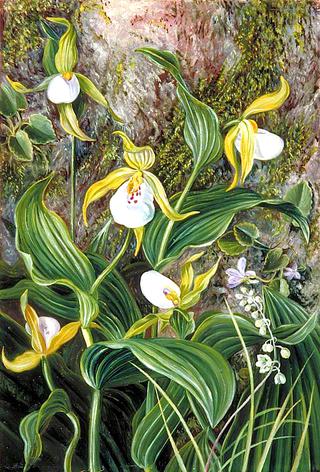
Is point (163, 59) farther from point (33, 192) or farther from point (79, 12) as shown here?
point (33, 192)

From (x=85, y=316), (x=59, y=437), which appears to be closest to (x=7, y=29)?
(x=85, y=316)

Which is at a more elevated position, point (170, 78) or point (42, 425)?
point (170, 78)

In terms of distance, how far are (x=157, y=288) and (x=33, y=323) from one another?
0.20 meters

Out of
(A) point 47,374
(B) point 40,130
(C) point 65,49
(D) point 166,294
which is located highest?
(C) point 65,49

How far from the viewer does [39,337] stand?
0.99 m

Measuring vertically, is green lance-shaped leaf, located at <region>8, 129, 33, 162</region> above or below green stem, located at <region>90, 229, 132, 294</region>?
above

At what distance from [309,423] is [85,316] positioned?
380mm

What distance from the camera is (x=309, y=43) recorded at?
1015 millimetres

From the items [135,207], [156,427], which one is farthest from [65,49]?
[156,427]

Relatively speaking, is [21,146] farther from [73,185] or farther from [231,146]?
[231,146]

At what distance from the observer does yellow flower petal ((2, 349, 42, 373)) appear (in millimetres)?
1001

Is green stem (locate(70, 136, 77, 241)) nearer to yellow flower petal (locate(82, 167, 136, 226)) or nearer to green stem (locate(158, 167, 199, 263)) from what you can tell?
yellow flower petal (locate(82, 167, 136, 226))

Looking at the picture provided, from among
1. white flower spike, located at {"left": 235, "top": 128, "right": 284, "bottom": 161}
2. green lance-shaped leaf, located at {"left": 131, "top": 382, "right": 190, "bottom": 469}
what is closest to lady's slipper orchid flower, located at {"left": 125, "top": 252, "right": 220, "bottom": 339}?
green lance-shaped leaf, located at {"left": 131, "top": 382, "right": 190, "bottom": 469}

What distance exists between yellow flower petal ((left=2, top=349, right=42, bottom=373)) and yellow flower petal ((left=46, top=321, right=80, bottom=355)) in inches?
0.9
